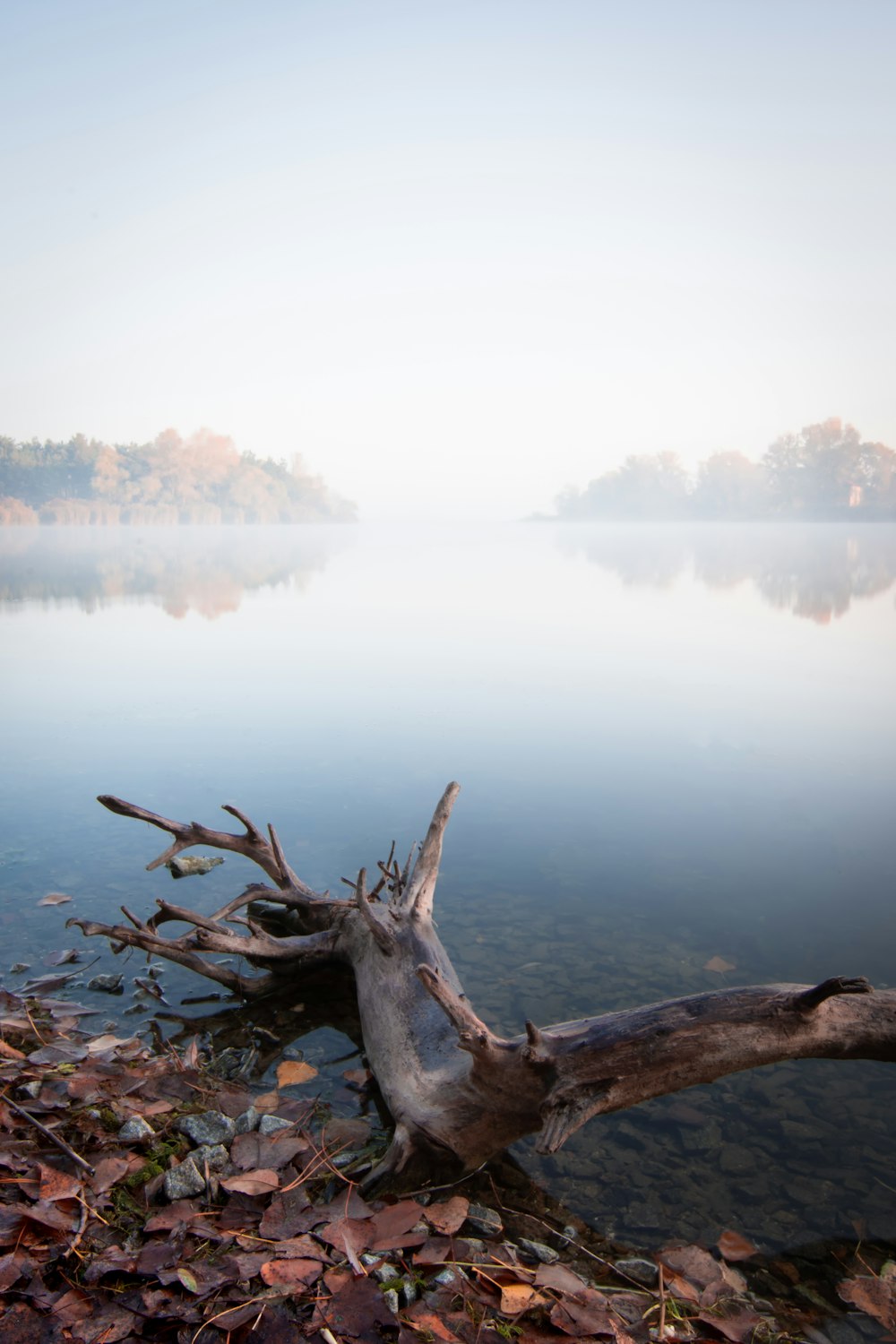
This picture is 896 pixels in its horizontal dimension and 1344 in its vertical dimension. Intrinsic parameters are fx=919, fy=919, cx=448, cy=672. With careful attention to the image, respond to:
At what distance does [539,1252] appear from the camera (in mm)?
3053

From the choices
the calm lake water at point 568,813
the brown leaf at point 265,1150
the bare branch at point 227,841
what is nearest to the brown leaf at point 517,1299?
the calm lake water at point 568,813

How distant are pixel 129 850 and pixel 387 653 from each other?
32.8ft

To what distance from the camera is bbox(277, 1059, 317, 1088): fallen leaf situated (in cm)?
417

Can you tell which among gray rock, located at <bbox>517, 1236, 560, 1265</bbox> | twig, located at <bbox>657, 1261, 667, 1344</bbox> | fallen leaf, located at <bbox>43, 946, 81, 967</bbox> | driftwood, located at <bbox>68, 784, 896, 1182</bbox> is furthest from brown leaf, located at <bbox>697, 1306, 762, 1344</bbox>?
fallen leaf, located at <bbox>43, 946, 81, 967</bbox>

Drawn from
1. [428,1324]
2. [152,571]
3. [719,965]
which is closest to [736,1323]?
[428,1324]

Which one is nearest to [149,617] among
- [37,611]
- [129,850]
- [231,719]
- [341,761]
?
[37,611]

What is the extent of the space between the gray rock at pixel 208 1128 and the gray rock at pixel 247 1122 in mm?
34

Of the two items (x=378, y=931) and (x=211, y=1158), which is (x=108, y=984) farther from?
(x=211, y=1158)

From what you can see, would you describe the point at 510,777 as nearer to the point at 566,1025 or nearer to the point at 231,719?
the point at 231,719

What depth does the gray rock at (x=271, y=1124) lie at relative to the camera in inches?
137

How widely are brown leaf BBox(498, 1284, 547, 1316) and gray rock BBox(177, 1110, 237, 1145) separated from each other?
3.91ft

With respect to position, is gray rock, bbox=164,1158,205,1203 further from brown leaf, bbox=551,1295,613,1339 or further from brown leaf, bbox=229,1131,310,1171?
brown leaf, bbox=551,1295,613,1339

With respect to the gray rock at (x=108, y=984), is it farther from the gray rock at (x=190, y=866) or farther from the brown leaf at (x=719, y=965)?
the brown leaf at (x=719, y=965)

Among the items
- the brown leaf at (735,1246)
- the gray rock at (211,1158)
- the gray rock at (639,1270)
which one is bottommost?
the brown leaf at (735,1246)
